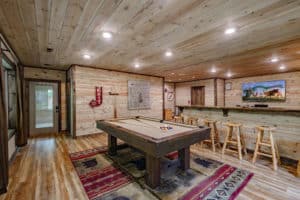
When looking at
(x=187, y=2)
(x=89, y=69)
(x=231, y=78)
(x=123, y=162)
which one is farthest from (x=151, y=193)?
(x=231, y=78)

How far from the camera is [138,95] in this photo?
6.79m

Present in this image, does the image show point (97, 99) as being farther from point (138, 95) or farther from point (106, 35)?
point (106, 35)

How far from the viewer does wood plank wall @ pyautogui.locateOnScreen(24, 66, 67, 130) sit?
546cm

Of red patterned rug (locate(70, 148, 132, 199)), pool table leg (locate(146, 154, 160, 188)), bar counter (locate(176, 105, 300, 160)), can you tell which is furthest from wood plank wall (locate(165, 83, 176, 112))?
pool table leg (locate(146, 154, 160, 188))

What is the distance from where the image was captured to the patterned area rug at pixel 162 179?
6.95 ft

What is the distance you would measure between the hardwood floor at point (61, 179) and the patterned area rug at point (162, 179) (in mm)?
149

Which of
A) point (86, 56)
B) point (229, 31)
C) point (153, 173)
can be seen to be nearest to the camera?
point (153, 173)

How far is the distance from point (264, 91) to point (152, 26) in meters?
7.32

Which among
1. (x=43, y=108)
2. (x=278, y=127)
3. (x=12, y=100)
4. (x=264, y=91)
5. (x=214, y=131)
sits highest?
(x=264, y=91)

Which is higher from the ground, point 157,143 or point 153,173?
point 157,143

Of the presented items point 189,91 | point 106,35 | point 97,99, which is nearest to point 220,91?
point 189,91

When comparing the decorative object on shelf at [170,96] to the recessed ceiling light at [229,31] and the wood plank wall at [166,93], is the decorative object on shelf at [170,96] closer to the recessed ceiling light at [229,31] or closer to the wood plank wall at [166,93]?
the wood plank wall at [166,93]

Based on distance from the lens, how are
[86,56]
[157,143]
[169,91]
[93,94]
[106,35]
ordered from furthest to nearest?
[169,91] < [93,94] < [86,56] < [106,35] < [157,143]

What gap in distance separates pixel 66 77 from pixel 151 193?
5733mm
